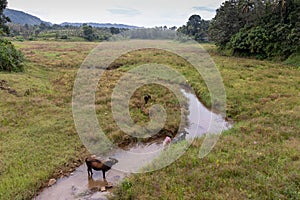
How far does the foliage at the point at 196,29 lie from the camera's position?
7916 cm

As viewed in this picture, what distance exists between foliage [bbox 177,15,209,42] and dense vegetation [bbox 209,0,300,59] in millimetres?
28093

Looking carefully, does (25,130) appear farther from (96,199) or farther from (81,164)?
(96,199)

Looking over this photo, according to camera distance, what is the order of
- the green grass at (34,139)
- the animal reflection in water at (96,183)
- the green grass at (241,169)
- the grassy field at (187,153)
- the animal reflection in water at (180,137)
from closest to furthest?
the green grass at (241,169)
the grassy field at (187,153)
the animal reflection in water at (96,183)
the green grass at (34,139)
the animal reflection in water at (180,137)

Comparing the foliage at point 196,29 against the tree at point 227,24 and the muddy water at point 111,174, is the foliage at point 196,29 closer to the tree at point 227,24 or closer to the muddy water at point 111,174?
the tree at point 227,24

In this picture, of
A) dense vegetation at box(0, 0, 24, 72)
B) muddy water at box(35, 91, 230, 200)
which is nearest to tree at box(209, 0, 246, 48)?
dense vegetation at box(0, 0, 24, 72)

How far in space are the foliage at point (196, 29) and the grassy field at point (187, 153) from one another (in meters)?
55.9

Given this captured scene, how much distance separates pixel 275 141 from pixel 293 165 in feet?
7.68

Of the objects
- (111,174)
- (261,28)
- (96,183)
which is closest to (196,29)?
(261,28)

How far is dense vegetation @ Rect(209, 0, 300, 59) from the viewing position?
3027cm

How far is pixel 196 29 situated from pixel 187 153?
83.5 m

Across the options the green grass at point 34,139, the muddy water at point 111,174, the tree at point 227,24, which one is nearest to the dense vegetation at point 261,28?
the tree at point 227,24

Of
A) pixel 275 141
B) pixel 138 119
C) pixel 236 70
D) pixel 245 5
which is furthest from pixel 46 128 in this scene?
pixel 245 5

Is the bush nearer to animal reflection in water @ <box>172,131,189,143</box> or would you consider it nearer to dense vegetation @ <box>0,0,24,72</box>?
dense vegetation @ <box>0,0,24,72</box>

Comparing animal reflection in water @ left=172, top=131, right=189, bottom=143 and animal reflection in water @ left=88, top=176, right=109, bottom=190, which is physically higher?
animal reflection in water @ left=172, top=131, right=189, bottom=143
